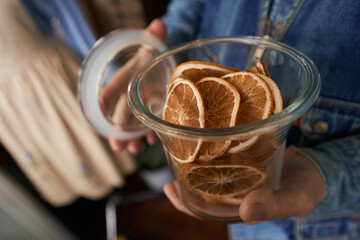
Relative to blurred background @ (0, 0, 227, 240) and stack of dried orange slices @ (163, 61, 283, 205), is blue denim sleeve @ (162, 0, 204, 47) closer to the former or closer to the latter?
stack of dried orange slices @ (163, 61, 283, 205)

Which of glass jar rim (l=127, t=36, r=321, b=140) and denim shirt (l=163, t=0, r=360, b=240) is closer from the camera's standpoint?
glass jar rim (l=127, t=36, r=321, b=140)

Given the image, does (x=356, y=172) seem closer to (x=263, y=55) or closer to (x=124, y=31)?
(x=263, y=55)

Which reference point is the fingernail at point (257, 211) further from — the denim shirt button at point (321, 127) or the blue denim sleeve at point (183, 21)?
the blue denim sleeve at point (183, 21)

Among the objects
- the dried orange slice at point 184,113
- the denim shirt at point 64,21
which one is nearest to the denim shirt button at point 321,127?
the dried orange slice at point 184,113

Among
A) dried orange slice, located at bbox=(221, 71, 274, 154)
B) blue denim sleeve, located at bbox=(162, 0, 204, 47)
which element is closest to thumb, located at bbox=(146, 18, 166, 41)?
blue denim sleeve, located at bbox=(162, 0, 204, 47)

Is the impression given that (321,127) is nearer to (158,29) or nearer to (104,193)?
(158,29)

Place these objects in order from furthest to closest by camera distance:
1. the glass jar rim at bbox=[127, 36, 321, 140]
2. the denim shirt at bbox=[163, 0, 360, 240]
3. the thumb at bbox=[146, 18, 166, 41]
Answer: the thumb at bbox=[146, 18, 166, 41] → the denim shirt at bbox=[163, 0, 360, 240] → the glass jar rim at bbox=[127, 36, 321, 140]
